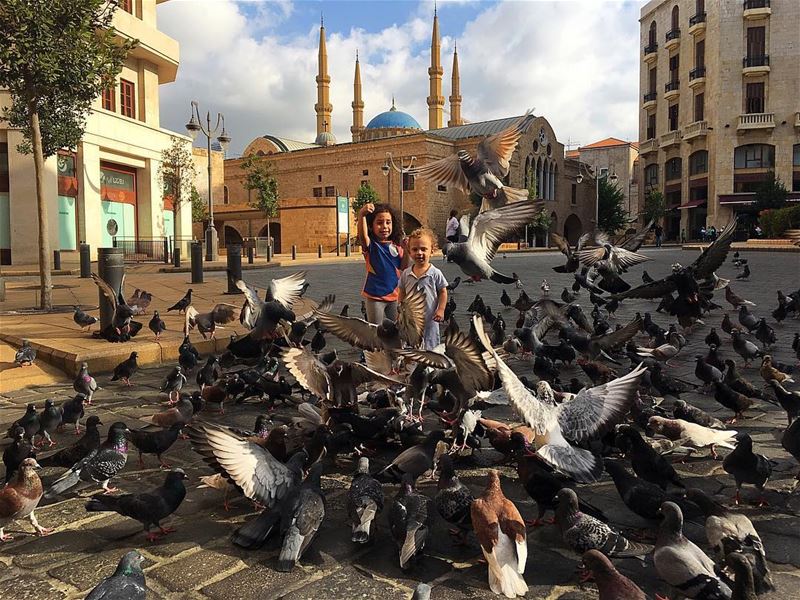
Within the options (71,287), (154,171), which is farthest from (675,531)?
(154,171)

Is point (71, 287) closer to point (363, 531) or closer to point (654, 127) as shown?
point (363, 531)

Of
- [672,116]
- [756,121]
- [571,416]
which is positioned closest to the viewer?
[571,416]

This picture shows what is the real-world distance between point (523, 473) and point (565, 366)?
4.01 meters

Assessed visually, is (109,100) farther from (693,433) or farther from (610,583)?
(610,583)

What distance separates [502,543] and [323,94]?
267 feet

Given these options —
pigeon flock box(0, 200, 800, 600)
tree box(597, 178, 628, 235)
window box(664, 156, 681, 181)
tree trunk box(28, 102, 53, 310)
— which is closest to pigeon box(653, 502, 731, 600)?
pigeon flock box(0, 200, 800, 600)

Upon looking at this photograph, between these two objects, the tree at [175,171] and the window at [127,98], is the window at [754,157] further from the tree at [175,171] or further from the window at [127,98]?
the window at [127,98]

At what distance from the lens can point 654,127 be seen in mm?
58500

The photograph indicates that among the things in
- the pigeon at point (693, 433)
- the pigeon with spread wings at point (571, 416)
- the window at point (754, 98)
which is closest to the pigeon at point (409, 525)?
the pigeon with spread wings at point (571, 416)

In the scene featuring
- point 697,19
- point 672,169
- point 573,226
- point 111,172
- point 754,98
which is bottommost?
point 573,226

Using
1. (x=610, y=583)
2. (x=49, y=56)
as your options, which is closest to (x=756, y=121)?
(x=49, y=56)

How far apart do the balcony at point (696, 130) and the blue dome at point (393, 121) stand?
1208 inches

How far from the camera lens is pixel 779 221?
34.5 meters

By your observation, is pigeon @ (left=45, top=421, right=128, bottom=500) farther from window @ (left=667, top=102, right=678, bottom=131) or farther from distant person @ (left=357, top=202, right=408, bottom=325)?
window @ (left=667, top=102, right=678, bottom=131)
